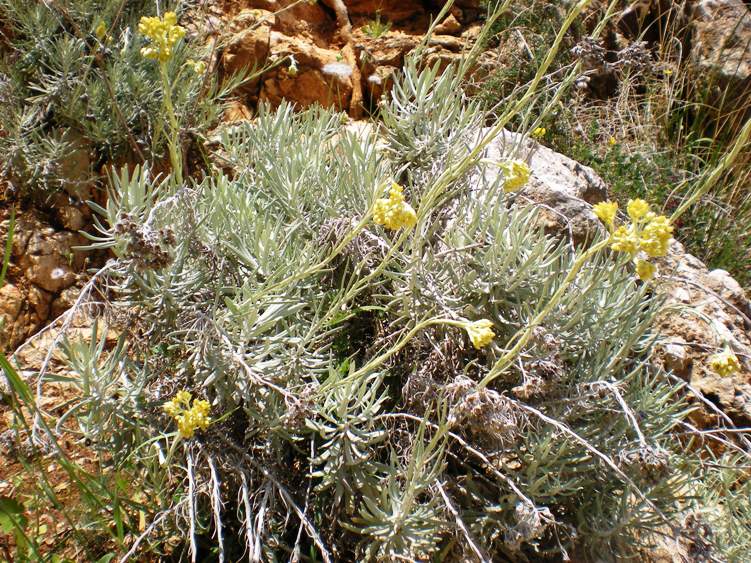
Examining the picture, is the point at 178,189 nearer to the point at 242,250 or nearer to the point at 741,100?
the point at 242,250

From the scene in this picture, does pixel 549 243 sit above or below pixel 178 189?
below

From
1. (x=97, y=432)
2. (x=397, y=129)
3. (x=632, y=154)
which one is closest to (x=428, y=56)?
(x=632, y=154)

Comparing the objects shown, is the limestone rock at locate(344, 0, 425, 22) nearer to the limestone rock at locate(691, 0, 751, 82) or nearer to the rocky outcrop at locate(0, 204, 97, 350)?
the limestone rock at locate(691, 0, 751, 82)

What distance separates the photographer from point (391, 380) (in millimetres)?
2305

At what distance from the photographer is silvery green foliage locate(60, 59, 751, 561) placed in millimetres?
1889

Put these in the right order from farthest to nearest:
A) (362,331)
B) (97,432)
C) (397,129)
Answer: (397,129), (362,331), (97,432)

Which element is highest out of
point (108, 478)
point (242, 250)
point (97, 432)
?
point (242, 250)

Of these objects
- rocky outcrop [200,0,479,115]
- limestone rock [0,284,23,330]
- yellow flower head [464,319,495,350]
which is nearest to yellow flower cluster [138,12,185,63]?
yellow flower head [464,319,495,350]

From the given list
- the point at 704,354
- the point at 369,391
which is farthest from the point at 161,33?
the point at 704,354

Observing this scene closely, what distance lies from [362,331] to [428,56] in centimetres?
261

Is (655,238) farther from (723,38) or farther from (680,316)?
(723,38)

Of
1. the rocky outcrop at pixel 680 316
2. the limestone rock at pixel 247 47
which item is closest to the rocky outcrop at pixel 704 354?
the rocky outcrop at pixel 680 316

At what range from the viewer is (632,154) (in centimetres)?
445

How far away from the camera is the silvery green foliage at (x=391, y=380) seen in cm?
189
